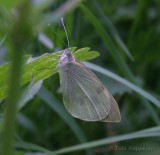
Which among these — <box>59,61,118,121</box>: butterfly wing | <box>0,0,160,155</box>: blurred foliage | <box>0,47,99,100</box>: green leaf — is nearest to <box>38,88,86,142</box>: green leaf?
<box>0,0,160,155</box>: blurred foliage

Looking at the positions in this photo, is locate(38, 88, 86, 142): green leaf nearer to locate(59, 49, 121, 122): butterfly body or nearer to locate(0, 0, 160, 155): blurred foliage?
locate(0, 0, 160, 155): blurred foliage

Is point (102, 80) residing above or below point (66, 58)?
below

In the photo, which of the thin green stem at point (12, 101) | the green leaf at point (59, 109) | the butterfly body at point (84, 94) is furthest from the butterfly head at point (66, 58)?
the thin green stem at point (12, 101)

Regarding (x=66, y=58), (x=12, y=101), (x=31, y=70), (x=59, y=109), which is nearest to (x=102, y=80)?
(x=59, y=109)

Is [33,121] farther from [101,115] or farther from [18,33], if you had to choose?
[18,33]

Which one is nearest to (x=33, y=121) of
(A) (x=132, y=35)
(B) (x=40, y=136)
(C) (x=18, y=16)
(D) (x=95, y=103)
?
(B) (x=40, y=136)

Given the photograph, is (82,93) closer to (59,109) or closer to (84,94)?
(84,94)

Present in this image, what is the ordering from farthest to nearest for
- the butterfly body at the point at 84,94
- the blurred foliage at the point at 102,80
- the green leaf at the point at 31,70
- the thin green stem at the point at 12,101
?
the butterfly body at the point at 84,94 < the blurred foliage at the point at 102,80 < the green leaf at the point at 31,70 < the thin green stem at the point at 12,101

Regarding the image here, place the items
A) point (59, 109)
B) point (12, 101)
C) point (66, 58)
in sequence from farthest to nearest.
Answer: point (59, 109)
point (66, 58)
point (12, 101)

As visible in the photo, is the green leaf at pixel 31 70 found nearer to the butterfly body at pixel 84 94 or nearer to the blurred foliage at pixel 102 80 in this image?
the blurred foliage at pixel 102 80
